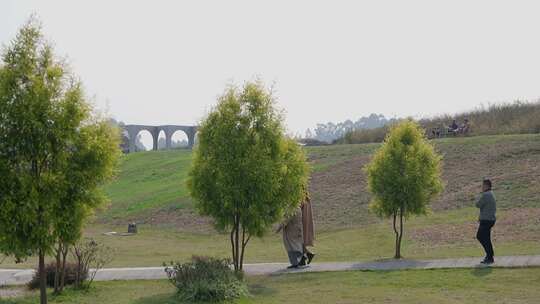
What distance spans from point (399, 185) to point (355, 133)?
3497cm

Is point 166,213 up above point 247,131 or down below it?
below

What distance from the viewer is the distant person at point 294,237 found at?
17.0m

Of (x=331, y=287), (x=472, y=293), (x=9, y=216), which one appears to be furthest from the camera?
(x=331, y=287)

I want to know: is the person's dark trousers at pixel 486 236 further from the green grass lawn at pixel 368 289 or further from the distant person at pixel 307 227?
the distant person at pixel 307 227

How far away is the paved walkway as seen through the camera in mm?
15299

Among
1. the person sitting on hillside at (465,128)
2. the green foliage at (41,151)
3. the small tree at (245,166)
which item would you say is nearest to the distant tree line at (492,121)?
the person sitting on hillside at (465,128)

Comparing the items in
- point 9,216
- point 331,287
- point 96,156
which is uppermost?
point 96,156

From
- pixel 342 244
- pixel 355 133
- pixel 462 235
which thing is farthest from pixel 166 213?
pixel 355 133

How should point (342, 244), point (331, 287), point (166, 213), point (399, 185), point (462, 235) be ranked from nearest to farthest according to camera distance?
1. point (331, 287)
2. point (399, 185)
3. point (462, 235)
4. point (342, 244)
5. point (166, 213)

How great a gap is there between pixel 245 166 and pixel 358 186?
1926cm

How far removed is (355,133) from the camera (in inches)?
2096

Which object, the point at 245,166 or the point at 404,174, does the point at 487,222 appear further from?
the point at 245,166

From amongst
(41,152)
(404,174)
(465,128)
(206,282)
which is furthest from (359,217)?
(41,152)

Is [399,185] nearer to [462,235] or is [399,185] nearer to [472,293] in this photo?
[462,235]
